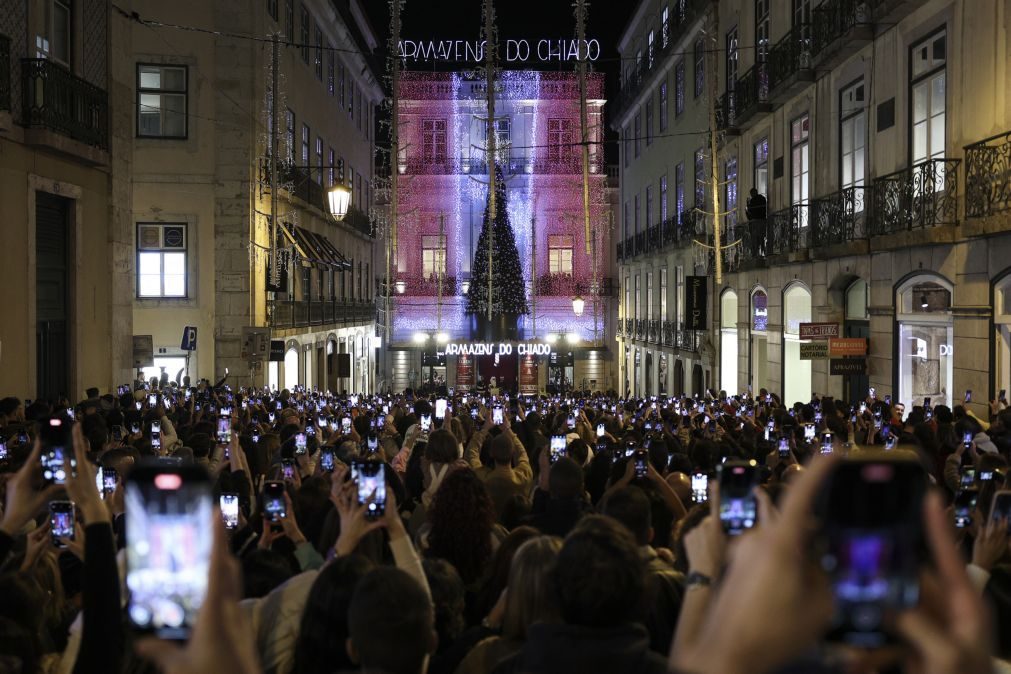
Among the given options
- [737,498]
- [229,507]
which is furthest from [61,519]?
[737,498]

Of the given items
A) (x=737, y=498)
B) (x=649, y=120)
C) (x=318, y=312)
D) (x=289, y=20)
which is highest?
(x=289, y=20)

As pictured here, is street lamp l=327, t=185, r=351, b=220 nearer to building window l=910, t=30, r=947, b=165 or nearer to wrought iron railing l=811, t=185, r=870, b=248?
wrought iron railing l=811, t=185, r=870, b=248

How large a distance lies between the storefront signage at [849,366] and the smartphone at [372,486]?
60.1 ft

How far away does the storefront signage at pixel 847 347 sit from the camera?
22.2 metres

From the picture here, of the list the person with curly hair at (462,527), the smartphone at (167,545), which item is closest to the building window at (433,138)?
the person with curly hair at (462,527)

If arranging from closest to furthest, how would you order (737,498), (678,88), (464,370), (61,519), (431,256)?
(737,498)
(61,519)
(678,88)
(464,370)
(431,256)

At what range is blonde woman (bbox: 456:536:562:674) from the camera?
4078 mm

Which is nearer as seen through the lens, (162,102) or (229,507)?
(229,507)

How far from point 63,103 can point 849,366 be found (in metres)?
16.2

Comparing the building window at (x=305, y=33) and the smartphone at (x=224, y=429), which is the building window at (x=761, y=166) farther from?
the smartphone at (x=224, y=429)

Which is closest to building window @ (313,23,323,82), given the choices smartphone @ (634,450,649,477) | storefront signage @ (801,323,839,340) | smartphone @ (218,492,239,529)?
storefront signage @ (801,323,839,340)

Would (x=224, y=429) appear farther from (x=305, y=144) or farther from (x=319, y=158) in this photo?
(x=319, y=158)

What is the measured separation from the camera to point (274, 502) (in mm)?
5863

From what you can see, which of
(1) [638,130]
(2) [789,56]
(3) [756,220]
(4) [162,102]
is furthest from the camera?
(1) [638,130]
